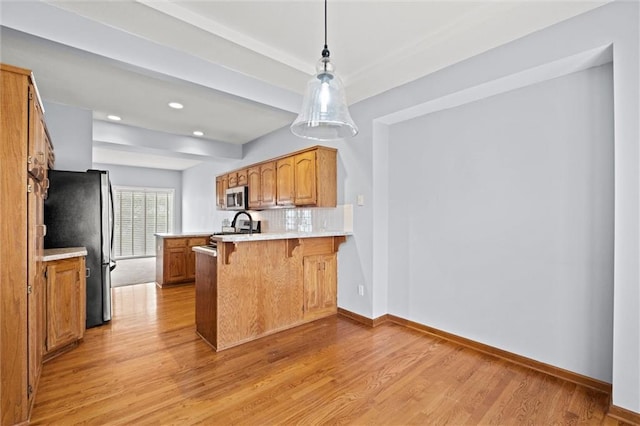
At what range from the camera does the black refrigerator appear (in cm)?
300

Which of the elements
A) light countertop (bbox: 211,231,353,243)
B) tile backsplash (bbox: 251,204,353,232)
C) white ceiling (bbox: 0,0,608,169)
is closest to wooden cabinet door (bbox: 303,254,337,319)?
light countertop (bbox: 211,231,353,243)

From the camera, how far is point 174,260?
5109mm

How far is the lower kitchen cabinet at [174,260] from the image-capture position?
502 centimetres

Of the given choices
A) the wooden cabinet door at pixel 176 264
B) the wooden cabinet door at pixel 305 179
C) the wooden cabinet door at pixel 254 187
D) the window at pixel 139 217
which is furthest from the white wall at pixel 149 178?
the wooden cabinet door at pixel 305 179

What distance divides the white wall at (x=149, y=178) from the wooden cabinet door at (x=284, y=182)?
5.85m

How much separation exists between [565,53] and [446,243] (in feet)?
5.64

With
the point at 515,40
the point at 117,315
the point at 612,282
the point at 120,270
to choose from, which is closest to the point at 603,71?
the point at 515,40

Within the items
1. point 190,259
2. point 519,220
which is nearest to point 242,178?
point 190,259

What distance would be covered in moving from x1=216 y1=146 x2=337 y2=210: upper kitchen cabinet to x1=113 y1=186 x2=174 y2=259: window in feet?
16.5

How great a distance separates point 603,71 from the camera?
2.09 metres

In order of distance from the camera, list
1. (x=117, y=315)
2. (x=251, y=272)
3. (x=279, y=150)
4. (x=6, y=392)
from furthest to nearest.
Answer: (x=279, y=150) → (x=117, y=315) → (x=251, y=272) → (x=6, y=392)

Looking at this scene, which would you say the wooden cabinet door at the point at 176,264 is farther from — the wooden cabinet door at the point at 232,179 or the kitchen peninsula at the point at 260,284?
the kitchen peninsula at the point at 260,284

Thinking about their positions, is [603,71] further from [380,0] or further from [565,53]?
[380,0]

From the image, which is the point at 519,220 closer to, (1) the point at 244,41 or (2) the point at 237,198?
(1) the point at 244,41
